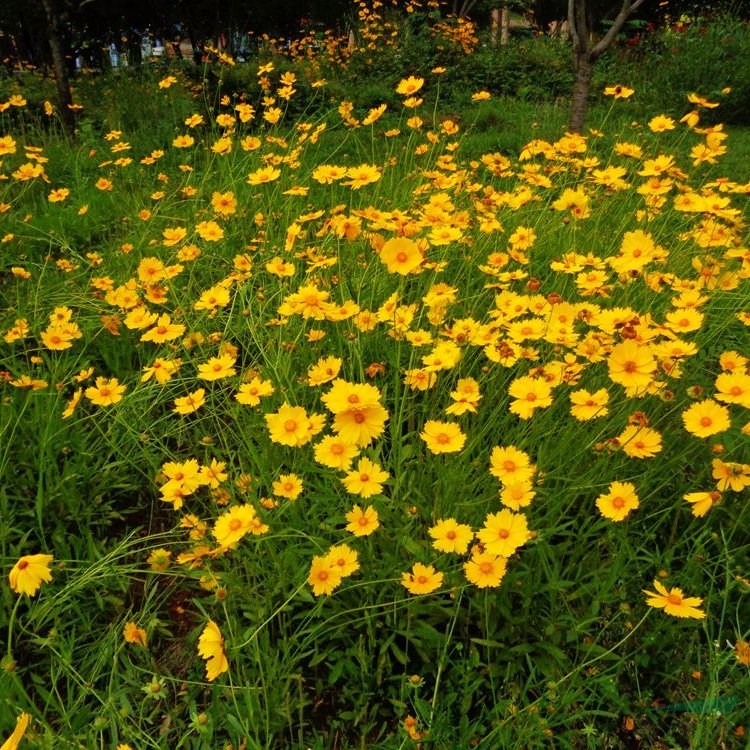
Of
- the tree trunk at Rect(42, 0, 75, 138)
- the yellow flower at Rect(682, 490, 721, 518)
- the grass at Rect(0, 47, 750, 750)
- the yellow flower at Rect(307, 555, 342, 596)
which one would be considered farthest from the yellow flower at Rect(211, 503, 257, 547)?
the tree trunk at Rect(42, 0, 75, 138)

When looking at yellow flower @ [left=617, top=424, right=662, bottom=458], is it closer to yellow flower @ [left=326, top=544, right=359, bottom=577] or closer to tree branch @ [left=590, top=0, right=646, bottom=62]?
yellow flower @ [left=326, top=544, right=359, bottom=577]

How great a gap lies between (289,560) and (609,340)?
2.87 ft

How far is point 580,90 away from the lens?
3.81 m

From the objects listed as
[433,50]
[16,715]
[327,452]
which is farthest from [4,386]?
[433,50]

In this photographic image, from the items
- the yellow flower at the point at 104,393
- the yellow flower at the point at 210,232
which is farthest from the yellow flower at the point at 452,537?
the yellow flower at the point at 210,232

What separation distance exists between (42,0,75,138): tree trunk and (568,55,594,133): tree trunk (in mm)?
3300

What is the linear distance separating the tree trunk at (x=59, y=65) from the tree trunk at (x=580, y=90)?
3300mm

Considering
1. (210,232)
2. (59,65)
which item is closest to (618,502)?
(210,232)

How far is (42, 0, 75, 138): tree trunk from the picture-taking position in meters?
4.21

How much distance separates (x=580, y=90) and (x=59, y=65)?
136 inches

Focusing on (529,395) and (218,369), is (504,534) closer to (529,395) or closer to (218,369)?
(529,395)

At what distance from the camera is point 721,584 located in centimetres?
137

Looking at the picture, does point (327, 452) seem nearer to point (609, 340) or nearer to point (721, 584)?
point (609, 340)

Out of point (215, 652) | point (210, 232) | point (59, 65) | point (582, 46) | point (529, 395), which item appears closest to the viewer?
point (215, 652)
